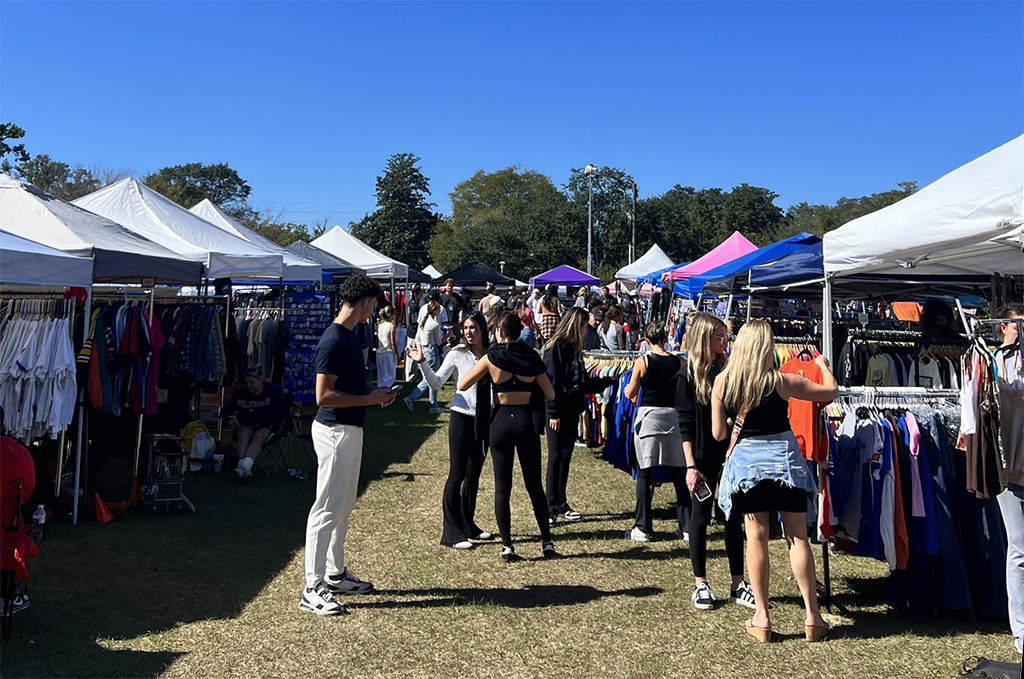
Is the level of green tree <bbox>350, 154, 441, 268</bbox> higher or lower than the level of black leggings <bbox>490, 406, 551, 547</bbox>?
higher

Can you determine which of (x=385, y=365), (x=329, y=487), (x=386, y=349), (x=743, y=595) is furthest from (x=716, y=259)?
(x=329, y=487)

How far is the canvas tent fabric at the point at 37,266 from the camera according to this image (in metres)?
5.18

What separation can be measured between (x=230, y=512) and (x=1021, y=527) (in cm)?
582

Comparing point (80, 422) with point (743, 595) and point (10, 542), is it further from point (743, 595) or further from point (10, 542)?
point (743, 595)

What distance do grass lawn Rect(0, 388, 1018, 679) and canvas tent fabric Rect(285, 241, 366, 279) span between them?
32.1 feet

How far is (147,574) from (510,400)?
8.74 ft

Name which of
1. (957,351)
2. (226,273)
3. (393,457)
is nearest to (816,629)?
(957,351)

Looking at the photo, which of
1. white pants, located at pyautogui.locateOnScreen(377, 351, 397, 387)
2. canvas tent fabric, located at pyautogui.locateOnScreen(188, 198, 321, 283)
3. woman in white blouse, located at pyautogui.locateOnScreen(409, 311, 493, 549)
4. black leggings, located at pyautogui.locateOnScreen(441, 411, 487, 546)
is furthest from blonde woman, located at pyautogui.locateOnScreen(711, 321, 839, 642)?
white pants, located at pyautogui.locateOnScreen(377, 351, 397, 387)

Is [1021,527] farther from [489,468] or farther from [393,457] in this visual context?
[393,457]

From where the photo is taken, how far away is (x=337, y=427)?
457cm

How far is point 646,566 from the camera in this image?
219 inches

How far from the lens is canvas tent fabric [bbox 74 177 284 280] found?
9.52 meters

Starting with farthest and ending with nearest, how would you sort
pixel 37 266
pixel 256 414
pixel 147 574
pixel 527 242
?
pixel 527 242
pixel 256 414
pixel 37 266
pixel 147 574

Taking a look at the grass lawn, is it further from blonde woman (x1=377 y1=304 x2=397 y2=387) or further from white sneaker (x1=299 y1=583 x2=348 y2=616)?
blonde woman (x1=377 y1=304 x2=397 y2=387)
